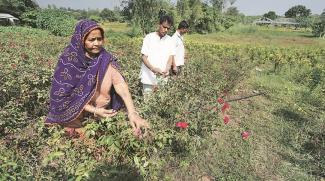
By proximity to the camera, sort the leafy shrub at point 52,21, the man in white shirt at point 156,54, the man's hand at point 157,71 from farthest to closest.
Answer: the leafy shrub at point 52,21 → the man in white shirt at point 156,54 → the man's hand at point 157,71

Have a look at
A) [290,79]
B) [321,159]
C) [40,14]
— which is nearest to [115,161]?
[321,159]

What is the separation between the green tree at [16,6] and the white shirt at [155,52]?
121 ft

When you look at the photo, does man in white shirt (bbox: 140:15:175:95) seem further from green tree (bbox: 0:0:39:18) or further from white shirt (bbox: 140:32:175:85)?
green tree (bbox: 0:0:39:18)

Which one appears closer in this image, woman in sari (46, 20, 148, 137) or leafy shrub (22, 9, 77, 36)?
woman in sari (46, 20, 148, 137)

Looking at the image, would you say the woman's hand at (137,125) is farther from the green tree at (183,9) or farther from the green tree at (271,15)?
the green tree at (271,15)

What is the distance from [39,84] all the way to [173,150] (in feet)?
6.98

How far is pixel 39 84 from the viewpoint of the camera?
465 centimetres

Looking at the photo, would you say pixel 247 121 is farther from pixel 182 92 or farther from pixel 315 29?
pixel 315 29

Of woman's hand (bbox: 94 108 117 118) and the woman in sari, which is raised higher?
the woman in sari

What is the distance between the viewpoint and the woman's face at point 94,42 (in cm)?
231

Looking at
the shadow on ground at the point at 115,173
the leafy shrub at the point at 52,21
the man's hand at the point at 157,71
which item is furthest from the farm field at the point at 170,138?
the leafy shrub at the point at 52,21

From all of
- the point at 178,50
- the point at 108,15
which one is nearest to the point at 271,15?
the point at 108,15

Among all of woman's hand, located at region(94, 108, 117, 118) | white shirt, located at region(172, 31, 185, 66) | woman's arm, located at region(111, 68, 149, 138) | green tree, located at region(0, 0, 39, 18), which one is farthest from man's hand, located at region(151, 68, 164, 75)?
green tree, located at region(0, 0, 39, 18)

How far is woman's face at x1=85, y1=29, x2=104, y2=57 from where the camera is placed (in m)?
2.31
